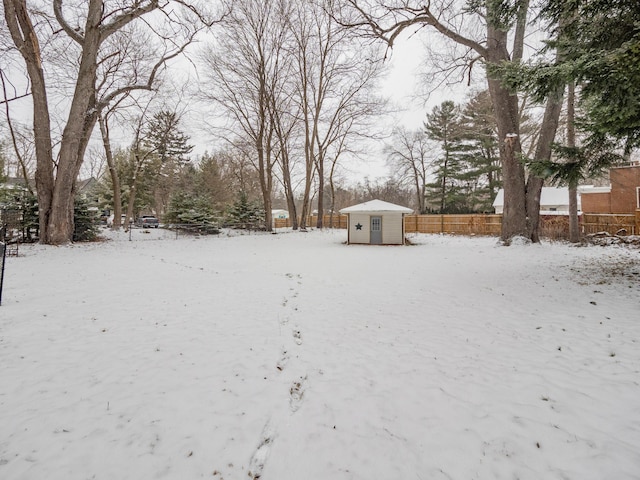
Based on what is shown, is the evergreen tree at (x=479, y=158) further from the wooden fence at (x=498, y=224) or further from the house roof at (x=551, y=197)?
the wooden fence at (x=498, y=224)

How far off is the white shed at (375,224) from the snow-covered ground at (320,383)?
10.2m

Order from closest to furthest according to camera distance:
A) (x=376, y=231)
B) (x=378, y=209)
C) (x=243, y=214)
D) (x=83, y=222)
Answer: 1. (x=83, y=222)
2. (x=378, y=209)
3. (x=376, y=231)
4. (x=243, y=214)

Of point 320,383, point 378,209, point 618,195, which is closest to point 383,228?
point 378,209

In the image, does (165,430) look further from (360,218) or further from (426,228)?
(426,228)

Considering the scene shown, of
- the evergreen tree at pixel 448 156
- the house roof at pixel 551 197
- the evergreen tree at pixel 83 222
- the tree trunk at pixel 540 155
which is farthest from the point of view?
the evergreen tree at pixel 448 156

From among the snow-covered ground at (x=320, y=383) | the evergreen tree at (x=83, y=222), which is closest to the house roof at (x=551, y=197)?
the snow-covered ground at (x=320, y=383)

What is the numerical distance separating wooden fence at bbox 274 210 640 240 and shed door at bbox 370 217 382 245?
8.31 metres

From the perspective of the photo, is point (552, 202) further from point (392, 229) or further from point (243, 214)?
point (243, 214)

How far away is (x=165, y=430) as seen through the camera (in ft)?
7.07

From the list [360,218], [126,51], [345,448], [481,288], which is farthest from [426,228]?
[345,448]

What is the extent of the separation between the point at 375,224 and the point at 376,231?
399 mm

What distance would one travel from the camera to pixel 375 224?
1650 cm

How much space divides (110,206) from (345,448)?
35.5 metres

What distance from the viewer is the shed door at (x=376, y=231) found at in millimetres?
16406
